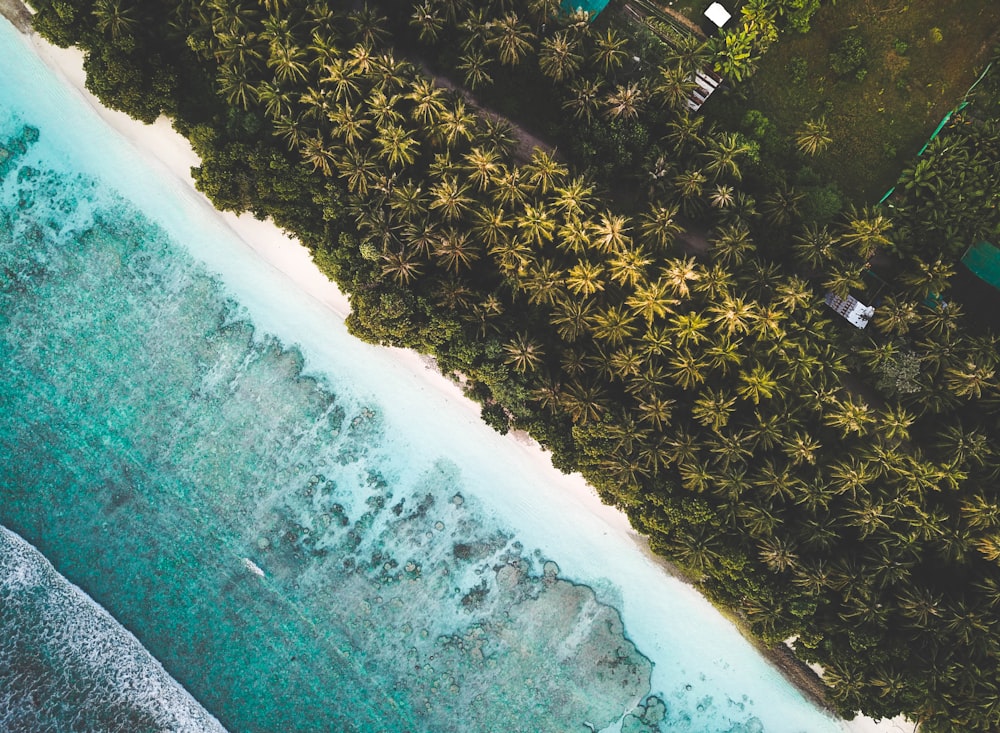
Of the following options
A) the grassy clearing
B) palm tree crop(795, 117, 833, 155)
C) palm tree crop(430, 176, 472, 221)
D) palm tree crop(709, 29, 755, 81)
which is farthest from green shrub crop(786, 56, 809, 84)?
palm tree crop(430, 176, 472, 221)

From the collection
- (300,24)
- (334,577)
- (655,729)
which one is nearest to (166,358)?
(334,577)

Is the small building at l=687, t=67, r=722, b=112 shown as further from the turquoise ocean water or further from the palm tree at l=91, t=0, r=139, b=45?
the palm tree at l=91, t=0, r=139, b=45

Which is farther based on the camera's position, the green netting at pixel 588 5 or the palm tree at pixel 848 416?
the green netting at pixel 588 5

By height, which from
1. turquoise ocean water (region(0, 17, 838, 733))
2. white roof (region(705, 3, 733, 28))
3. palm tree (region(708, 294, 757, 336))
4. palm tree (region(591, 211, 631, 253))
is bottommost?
turquoise ocean water (region(0, 17, 838, 733))

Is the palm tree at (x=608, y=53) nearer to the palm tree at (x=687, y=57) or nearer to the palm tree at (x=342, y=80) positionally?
the palm tree at (x=687, y=57)

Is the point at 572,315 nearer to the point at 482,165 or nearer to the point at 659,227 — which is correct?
the point at 659,227

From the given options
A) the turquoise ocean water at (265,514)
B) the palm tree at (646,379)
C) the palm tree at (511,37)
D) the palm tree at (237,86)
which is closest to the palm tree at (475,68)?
the palm tree at (511,37)
